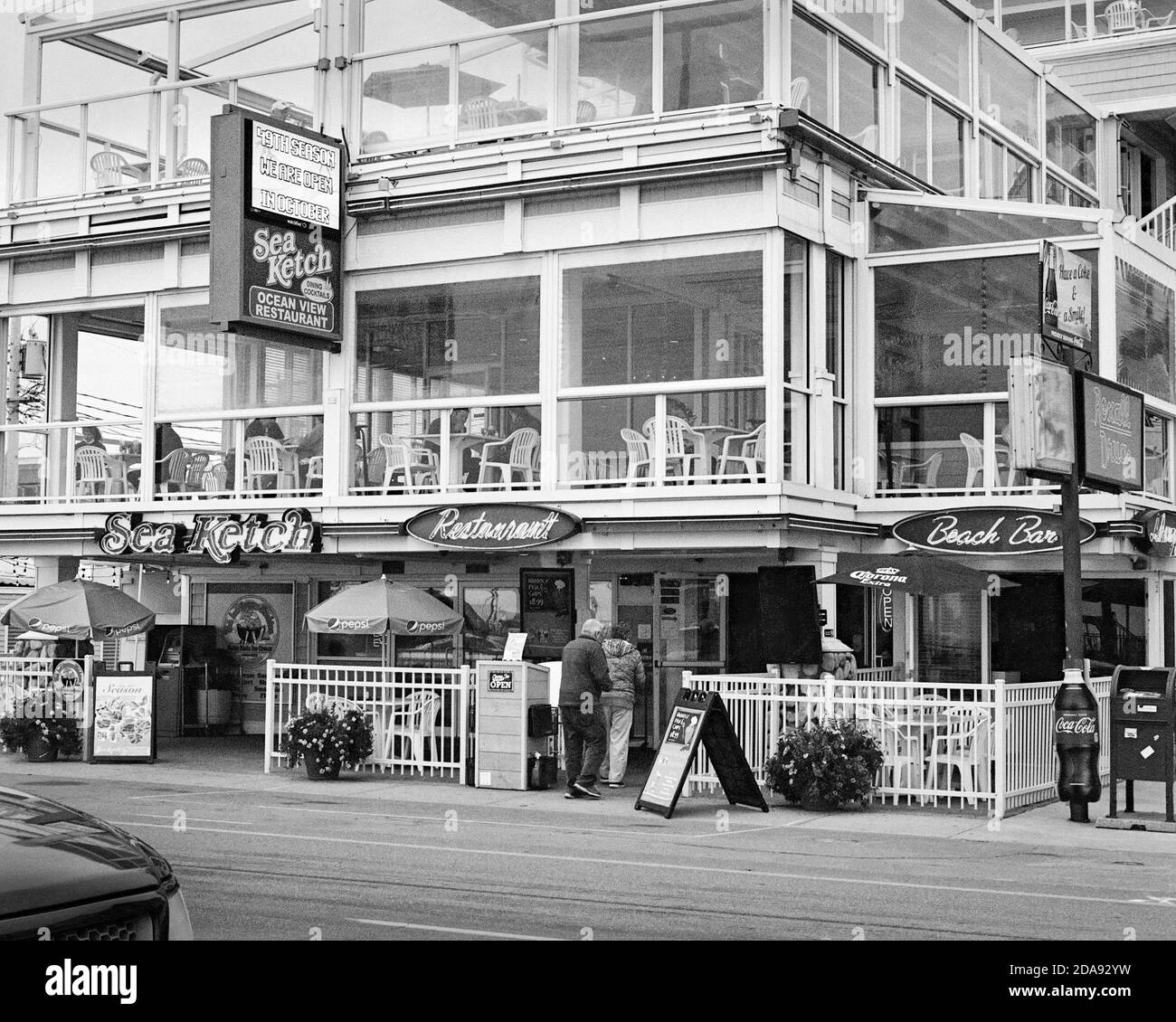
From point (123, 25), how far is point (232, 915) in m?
16.1

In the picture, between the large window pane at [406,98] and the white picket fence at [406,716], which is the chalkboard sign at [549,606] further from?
the large window pane at [406,98]

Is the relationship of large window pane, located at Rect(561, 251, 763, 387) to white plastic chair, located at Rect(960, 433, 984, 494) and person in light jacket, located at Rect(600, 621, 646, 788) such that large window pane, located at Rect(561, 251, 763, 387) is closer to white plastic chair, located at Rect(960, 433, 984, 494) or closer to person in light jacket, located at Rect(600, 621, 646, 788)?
white plastic chair, located at Rect(960, 433, 984, 494)

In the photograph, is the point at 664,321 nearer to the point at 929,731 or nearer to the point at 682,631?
the point at 682,631

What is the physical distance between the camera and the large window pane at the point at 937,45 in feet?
68.8

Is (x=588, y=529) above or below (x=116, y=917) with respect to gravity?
above

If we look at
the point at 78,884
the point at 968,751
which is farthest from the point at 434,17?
the point at 78,884

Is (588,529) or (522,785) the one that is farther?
(588,529)

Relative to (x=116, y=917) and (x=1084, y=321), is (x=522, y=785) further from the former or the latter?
(x=116, y=917)

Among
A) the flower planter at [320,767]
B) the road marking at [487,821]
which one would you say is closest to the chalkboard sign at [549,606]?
the flower planter at [320,767]

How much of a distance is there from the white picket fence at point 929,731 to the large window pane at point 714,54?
6.71m

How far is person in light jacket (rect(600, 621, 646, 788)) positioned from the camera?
16359mm

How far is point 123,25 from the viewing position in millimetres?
21672

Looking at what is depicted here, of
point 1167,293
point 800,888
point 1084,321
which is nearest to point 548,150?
point 1084,321
